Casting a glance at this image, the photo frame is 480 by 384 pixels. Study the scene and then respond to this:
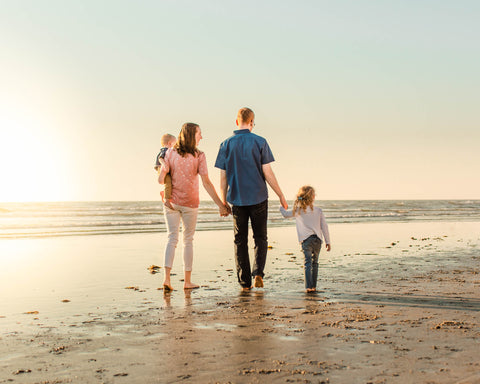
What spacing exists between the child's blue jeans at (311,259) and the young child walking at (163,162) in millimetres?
1759

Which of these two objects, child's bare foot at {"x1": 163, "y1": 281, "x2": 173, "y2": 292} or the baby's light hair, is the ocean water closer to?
the baby's light hair

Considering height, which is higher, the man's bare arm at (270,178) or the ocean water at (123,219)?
the man's bare arm at (270,178)

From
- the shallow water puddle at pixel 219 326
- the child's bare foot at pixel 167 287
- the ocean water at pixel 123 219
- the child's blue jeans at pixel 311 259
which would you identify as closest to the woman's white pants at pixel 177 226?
the child's bare foot at pixel 167 287

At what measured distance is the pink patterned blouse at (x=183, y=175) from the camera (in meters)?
6.21

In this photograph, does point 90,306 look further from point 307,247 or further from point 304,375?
point 304,375

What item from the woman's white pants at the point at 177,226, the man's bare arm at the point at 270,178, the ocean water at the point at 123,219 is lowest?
the ocean water at the point at 123,219

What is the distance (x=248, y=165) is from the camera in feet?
20.2

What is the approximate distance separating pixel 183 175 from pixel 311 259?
6.11 feet

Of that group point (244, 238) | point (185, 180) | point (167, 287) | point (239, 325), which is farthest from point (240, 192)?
point (239, 325)

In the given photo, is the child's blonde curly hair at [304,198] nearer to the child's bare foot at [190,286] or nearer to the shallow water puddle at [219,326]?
the child's bare foot at [190,286]

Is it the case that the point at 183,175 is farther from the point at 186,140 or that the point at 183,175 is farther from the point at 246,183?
the point at 246,183

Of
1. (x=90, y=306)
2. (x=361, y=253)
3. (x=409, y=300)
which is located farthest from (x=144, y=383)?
(x=361, y=253)

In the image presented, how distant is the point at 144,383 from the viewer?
2.88m

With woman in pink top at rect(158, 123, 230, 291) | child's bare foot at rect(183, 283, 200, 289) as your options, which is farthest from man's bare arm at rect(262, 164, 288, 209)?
child's bare foot at rect(183, 283, 200, 289)
